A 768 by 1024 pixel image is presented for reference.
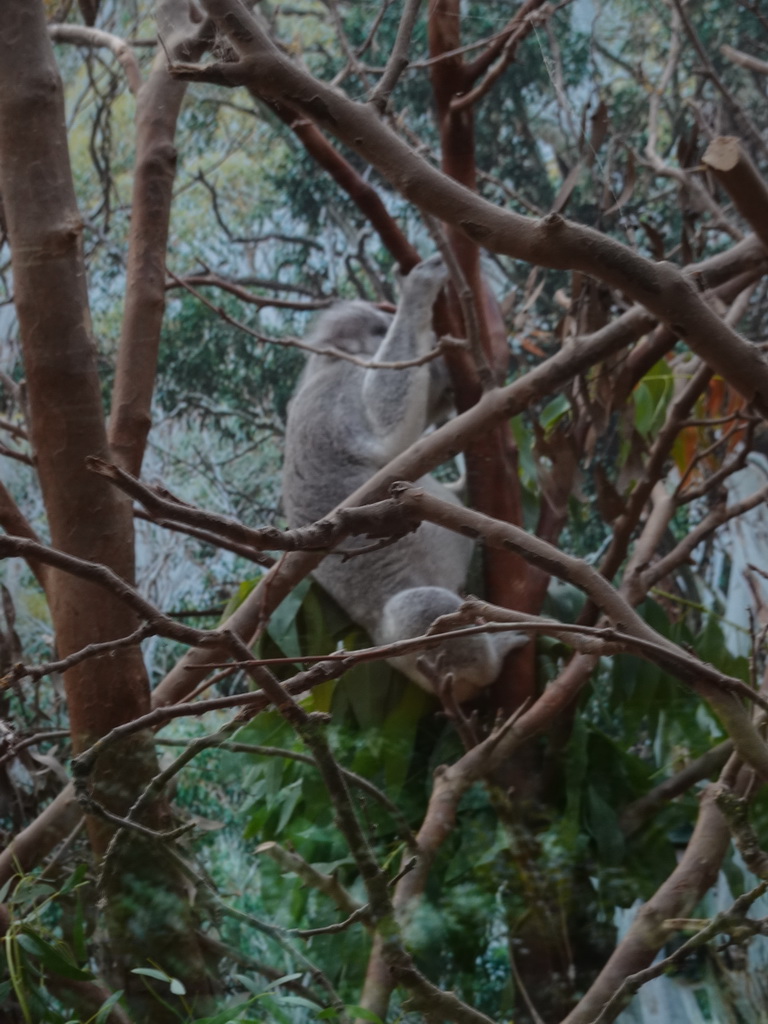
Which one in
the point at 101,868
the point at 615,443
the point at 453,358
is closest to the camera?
the point at 101,868

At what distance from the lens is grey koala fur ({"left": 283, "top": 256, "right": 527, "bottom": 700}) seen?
4.88 feet

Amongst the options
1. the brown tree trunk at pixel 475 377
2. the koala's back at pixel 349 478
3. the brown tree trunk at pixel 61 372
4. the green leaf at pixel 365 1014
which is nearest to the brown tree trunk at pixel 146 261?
the brown tree trunk at pixel 61 372

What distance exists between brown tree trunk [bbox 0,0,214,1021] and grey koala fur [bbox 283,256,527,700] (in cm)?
52

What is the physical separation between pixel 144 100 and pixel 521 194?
886mm

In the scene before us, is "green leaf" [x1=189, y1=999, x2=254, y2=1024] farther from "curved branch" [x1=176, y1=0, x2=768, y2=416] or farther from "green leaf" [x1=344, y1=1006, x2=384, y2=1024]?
"curved branch" [x1=176, y1=0, x2=768, y2=416]

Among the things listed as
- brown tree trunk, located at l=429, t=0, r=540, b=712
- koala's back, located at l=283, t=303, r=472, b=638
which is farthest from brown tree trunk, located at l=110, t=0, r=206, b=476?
koala's back, located at l=283, t=303, r=472, b=638

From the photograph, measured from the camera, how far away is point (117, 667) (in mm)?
905

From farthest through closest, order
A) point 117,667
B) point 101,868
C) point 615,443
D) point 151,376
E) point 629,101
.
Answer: point 629,101
point 615,443
point 151,376
point 117,667
point 101,868

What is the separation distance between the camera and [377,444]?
1.88 metres

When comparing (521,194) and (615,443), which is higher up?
(521,194)

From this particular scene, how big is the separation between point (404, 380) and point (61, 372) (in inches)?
39.3

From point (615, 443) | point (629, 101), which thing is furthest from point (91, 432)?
point (629, 101)

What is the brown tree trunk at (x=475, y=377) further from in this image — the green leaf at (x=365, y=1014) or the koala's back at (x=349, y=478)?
the green leaf at (x=365, y=1014)

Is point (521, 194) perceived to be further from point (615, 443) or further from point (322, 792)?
point (322, 792)
